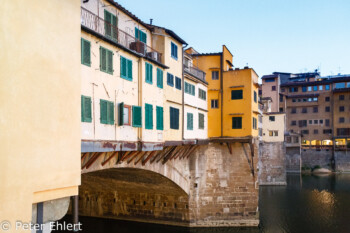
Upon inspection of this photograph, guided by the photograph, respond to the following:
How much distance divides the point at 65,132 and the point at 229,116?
2421 cm

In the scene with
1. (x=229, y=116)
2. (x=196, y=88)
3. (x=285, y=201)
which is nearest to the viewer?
(x=196, y=88)

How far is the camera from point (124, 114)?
650 inches

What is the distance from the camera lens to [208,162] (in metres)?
29.2

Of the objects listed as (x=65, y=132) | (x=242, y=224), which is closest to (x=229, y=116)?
(x=242, y=224)

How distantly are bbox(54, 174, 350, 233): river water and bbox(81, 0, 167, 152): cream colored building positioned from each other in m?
12.7

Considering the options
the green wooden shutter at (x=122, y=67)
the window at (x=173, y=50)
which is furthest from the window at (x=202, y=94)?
the green wooden shutter at (x=122, y=67)

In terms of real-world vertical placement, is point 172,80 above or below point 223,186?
above

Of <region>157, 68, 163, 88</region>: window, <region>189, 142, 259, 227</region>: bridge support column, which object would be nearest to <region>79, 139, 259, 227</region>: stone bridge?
<region>189, 142, 259, 227</region>: bridge support column

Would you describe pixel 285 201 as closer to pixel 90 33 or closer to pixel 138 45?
pixel 138 45

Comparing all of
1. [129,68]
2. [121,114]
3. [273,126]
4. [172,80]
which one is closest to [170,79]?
[172,80]

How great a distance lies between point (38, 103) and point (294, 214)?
110 feet

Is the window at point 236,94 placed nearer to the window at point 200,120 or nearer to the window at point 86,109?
the window at point 200,120

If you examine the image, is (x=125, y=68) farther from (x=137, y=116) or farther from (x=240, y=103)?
(x=240, y=103)

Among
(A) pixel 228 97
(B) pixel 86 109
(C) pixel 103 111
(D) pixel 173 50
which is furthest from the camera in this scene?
(A) pixel 228 97
